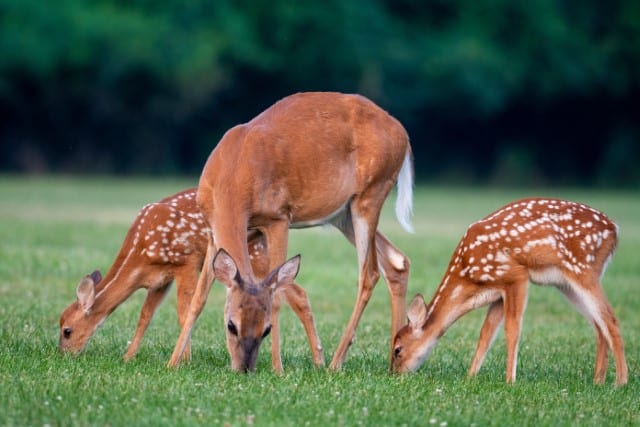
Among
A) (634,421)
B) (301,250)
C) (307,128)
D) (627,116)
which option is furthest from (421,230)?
(627,116)

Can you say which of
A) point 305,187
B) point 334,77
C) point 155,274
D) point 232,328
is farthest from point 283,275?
point 334,77

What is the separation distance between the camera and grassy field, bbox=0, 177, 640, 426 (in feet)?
22.8

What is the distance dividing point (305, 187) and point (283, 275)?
1.13 metres

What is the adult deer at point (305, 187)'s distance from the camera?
8.78 metres

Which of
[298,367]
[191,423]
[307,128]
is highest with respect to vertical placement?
[307,128]

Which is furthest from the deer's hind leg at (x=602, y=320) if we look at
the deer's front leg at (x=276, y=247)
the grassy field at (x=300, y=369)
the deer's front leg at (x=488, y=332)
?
the deer's front leg at (x=276, y=247)

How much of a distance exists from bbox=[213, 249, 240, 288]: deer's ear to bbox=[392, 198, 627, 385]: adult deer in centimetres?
156

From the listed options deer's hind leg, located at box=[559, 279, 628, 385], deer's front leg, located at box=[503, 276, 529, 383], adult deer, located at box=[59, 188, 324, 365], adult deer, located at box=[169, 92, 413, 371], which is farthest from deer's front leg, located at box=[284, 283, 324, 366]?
deer's hind leg, located at box=[559, 279, 628, 385]

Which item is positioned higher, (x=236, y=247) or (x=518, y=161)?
(x=236, y=247)

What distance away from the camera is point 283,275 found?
27.6ft

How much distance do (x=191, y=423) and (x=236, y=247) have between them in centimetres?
225

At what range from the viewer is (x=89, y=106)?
39875mm

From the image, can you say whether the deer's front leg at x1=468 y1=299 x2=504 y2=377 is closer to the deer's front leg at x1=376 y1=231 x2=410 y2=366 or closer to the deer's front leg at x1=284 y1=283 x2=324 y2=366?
the deer's front leg at x1=376 y1=231 x2=410 y2=366

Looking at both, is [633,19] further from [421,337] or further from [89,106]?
[421,337]
